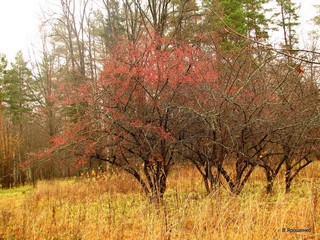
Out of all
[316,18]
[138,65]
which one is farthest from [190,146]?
[316,18]

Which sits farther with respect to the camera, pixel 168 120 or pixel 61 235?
pixel 168 120

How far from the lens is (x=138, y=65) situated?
20.0 ft

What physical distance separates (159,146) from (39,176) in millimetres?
16763

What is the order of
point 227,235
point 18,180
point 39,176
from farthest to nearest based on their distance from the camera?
point 39,176 → point 18,180 → point 227,235

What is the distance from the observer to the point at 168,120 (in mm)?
6285

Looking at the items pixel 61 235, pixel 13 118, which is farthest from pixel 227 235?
pixel 13 118

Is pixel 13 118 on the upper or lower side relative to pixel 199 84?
upper

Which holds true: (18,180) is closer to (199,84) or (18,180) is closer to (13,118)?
(13,118)

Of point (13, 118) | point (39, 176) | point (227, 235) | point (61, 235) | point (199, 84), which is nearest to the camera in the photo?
point (227, 235)

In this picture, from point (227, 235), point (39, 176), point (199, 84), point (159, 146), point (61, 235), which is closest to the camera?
point (227, 235)

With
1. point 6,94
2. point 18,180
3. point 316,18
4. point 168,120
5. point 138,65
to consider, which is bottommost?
point 18,180

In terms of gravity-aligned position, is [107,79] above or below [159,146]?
above

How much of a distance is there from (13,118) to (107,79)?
76.7 ft

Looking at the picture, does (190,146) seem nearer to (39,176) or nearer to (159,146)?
(159,146)
